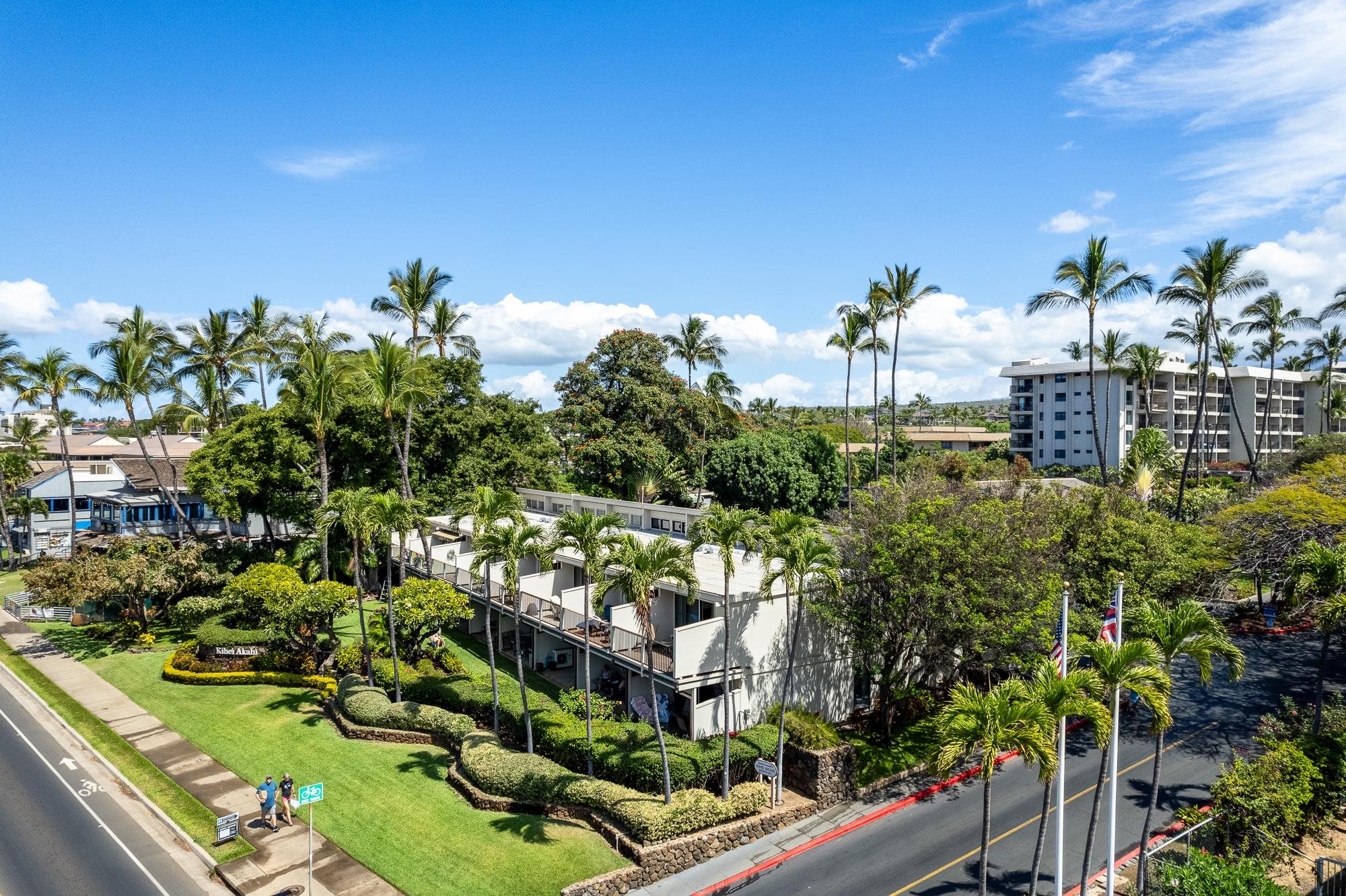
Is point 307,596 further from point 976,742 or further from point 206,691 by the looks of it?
point 976,742

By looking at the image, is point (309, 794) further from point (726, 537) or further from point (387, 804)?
point (726, 537)

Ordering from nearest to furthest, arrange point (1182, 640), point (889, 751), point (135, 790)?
point (1182, 640) → point (135, 790) → point (889, 751)

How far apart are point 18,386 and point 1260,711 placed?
222ft

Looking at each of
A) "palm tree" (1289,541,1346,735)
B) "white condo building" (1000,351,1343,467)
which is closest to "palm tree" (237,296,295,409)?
"palm tree" (1289,541,1346,735)

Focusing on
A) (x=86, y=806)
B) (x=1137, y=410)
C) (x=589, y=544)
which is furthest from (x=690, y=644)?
(x=1137, y=410)

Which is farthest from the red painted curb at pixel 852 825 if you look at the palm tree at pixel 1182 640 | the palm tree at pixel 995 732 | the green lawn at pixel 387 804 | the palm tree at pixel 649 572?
the palm tree at pixel 995 732

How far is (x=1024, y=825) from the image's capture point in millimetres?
21797

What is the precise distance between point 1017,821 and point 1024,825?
0.23 meters

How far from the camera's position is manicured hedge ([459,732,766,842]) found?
1997cm

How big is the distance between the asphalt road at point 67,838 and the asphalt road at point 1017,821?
1472cm

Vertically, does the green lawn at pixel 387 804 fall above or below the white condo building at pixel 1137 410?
below

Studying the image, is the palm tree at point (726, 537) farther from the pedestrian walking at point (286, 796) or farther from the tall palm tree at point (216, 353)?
the tall palm tree at point (216, 353)

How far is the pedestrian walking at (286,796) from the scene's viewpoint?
68.8 ft

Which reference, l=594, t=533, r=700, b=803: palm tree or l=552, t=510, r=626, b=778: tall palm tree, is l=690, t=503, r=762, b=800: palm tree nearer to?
→ l=594, t=533, r=700, b=803: palm tree
